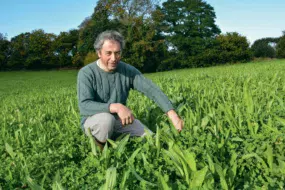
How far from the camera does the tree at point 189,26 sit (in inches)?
1734

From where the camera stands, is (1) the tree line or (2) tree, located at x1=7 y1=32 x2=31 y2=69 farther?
(2) tree, located at x1=7 y1=32 x2=31 y2=69

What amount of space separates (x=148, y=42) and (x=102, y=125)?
3448 cm

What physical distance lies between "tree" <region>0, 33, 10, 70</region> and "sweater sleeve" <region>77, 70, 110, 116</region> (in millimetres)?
51554

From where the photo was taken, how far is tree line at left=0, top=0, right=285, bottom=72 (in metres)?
37.9

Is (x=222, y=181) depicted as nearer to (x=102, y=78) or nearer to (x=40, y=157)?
(x=40, y=157)

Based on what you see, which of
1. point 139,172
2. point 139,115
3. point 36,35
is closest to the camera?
point 139,172

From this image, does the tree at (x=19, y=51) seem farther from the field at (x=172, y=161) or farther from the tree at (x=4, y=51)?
the field at (x=172, y=161)

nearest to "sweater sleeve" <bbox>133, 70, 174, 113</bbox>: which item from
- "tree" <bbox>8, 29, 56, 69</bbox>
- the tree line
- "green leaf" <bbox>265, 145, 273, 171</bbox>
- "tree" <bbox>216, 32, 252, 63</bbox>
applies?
"green leaf" <bbox>265, 145, 273, 171</bbox>

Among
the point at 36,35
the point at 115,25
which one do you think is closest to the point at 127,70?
the point at 115,25

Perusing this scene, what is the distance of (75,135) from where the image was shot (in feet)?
12.5

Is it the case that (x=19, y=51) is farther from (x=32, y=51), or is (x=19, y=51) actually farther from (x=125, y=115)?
(x=125, y=115)

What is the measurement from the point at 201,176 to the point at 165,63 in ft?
126

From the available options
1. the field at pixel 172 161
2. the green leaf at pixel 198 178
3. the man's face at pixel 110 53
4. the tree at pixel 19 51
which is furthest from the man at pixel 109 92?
the tree at pixel 19 51

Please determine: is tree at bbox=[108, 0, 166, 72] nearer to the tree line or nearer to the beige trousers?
the tree line
